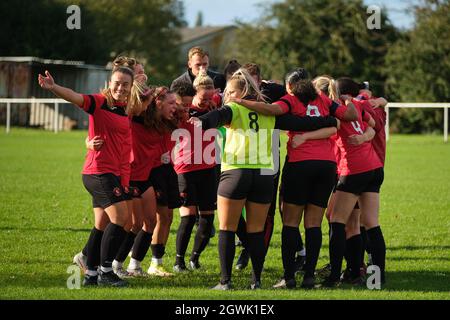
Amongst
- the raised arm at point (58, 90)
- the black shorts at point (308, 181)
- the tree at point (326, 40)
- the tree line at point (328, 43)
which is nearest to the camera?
the raised arm at point (58, 90)

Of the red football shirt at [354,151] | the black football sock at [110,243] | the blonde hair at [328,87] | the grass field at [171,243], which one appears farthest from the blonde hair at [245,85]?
the grass field at [171,243]

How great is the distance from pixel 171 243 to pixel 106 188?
10.5 ft

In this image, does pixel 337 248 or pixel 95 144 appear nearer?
pixel 95 144

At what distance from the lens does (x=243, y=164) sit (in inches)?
285

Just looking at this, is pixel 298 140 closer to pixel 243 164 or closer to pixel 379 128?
pixel 243 164

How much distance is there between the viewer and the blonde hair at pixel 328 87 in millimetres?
8062

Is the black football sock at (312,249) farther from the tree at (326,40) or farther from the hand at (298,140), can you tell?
the tree at (326,40)

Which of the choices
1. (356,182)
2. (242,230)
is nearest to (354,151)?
(356,182)

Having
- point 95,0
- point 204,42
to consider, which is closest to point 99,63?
point 95,0

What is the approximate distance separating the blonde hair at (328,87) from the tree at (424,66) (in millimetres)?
30652

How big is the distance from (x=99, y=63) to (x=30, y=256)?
38.5 meters

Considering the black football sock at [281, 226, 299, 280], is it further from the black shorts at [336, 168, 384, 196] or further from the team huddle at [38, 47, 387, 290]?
the black shorts at [336, 168, 384, 196]

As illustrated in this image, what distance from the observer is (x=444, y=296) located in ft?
23.2

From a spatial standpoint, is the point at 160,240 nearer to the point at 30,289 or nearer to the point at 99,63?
the point at 30,289
